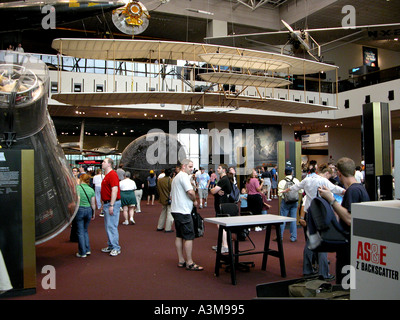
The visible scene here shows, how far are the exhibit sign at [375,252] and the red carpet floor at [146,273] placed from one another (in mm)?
2215

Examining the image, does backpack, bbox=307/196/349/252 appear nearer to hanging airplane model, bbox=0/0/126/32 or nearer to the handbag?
the handbag

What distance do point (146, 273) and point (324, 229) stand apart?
3.07 meters

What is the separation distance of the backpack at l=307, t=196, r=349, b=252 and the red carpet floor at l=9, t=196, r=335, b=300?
5.47 feet

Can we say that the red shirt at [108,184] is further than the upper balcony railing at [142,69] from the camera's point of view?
No

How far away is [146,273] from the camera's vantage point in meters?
4.84

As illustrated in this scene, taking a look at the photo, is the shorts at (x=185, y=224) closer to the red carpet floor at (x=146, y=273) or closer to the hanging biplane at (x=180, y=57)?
the red carpet floor at (x=146, y=273)

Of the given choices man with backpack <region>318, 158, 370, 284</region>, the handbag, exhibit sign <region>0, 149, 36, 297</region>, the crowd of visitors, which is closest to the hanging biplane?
the crowd of visitors

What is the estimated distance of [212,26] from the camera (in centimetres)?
1992

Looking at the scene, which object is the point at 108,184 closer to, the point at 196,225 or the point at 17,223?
the point at 196,225

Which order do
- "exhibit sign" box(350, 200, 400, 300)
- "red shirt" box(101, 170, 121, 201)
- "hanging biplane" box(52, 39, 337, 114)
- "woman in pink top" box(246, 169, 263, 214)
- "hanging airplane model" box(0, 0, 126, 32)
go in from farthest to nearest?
"hanging biplane" box(52, 39, 337, 114) < "woman in pink top" box(246, 169, 263, 214) < "hanging airplane model" box(0, 0, 126, 32) < "red shirt" box(101, 170, 121, 201) < "exhibit sign" box(350, 200, 400, 300)

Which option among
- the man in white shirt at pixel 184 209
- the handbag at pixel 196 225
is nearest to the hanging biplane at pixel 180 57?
the man in white shirt at pixel 184 209

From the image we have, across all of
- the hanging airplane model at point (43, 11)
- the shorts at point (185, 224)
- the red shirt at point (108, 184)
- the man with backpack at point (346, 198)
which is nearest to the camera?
the man with backpack at point (346, 198)

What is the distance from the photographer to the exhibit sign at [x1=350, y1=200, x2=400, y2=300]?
1.73m

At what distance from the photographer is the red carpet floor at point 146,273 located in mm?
4008
